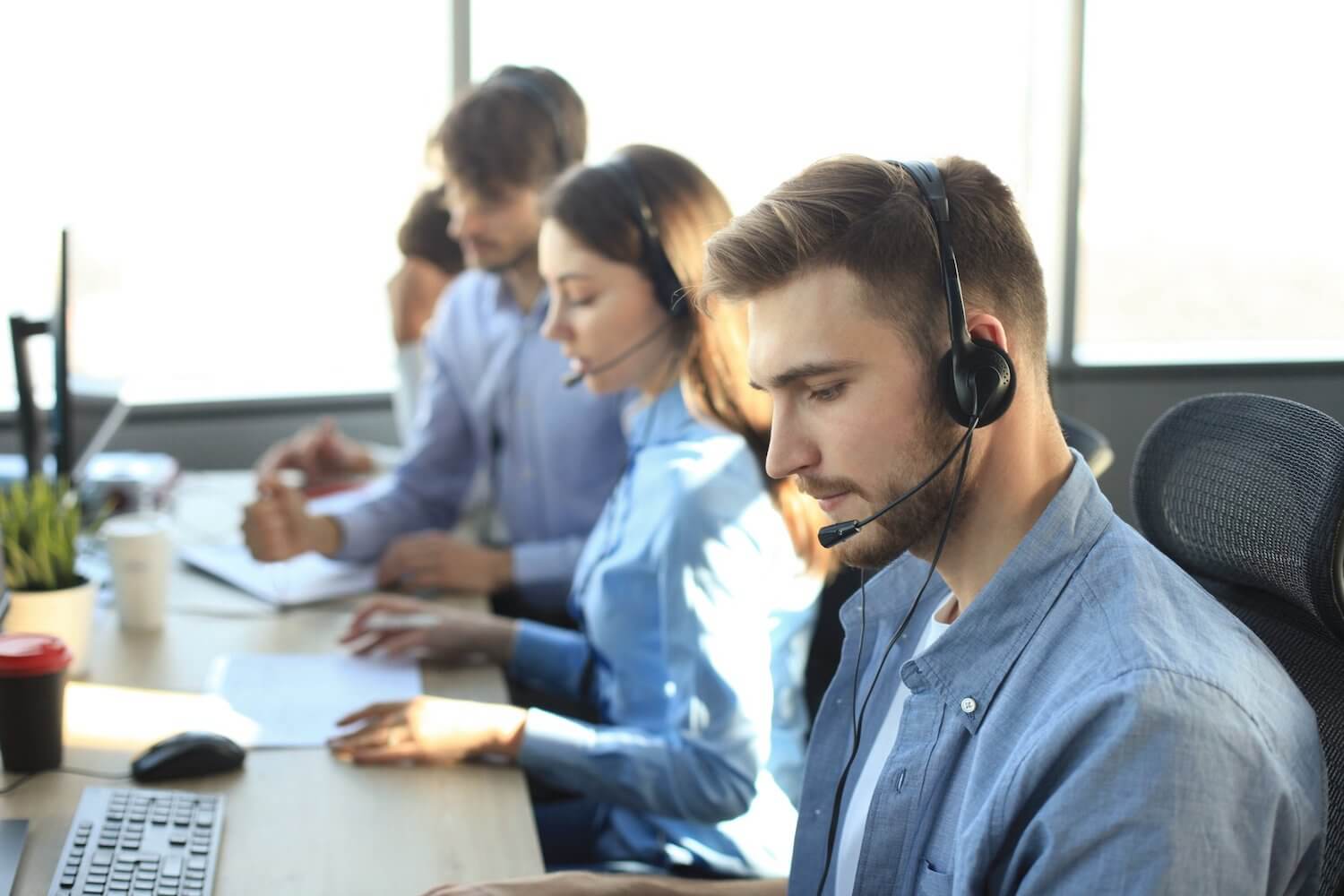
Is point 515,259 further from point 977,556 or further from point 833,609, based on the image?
point 977,556

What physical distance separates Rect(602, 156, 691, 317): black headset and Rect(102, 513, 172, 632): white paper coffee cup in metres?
0.76

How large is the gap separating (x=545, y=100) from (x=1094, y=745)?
5.95ft

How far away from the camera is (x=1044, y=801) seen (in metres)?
0.79

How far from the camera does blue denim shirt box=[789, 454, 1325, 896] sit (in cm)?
73

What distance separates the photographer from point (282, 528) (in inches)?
81.8

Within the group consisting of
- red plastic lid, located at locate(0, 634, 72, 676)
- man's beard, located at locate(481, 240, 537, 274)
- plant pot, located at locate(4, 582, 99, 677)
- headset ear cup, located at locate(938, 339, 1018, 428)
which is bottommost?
plant pot, located at locate(4, 582, 99, 677)

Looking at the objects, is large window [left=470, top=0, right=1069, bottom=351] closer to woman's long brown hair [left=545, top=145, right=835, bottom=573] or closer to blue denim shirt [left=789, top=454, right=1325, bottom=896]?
woman's long brown hair [left=545, top=145, right=835, bottom=573]

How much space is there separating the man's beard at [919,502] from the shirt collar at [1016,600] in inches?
2.5

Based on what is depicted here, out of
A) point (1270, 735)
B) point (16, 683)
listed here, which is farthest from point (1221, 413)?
point (16, 683)

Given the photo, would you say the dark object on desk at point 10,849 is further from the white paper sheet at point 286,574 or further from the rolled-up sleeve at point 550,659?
the white paper sheet at point 286,574

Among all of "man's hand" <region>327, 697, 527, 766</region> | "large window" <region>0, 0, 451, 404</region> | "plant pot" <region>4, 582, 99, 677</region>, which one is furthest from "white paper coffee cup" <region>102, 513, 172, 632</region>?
"large window" <region>0, 0, 451, 404</region>

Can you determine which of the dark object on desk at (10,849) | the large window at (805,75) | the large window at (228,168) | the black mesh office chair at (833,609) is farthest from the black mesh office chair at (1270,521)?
the large window at (805,75)

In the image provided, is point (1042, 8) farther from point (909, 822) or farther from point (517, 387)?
point (909, 822)

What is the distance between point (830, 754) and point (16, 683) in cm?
78
